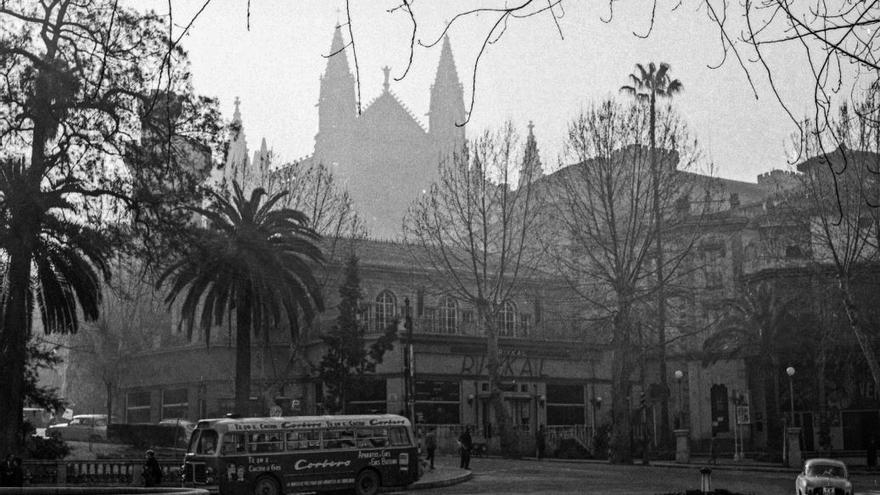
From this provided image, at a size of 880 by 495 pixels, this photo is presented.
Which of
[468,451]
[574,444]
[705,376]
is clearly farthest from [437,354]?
[468,451]

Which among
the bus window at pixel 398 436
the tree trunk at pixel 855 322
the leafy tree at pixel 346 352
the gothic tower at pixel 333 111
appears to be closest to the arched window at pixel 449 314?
the leafy tree at pixel 346 352

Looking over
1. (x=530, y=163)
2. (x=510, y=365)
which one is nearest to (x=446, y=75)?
(x=510, y=365)

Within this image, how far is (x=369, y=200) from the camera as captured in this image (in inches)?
5027

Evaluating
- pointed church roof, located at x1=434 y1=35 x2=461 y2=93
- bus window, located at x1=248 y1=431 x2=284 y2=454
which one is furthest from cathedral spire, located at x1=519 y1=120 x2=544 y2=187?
pointed church roof, located at x1=434 y1=35 x2=461 y2=93

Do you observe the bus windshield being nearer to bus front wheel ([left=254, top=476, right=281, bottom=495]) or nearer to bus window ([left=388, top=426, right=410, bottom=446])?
bus front wheel ([left=254, top=476, right=281, bottom=495])

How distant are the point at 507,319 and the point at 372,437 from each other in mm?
36177

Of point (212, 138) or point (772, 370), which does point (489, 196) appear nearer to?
point (772, 370)

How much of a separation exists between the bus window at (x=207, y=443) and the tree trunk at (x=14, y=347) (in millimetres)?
4622

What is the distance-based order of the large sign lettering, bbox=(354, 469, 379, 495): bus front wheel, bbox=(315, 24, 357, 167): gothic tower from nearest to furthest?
1. bbox=(354, 469, 379, 495): bus front wheel
2. the large sign lettering
3. bbox=(315, 24, 357, 167): gothic tower

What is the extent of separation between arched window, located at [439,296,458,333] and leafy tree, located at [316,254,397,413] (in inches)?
584

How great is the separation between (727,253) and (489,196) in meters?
22.9

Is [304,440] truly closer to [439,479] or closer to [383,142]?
[439,479]

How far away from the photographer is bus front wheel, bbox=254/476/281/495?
89.5 feet

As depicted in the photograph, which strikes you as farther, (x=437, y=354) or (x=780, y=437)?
(x=437, y=354)
